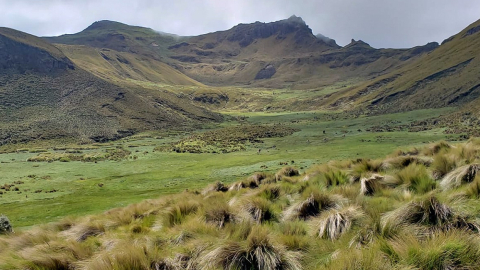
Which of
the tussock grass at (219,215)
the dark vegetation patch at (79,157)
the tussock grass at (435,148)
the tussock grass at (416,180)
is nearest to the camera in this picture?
the tussock grass at (219,215)

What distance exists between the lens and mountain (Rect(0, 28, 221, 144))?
64750mm

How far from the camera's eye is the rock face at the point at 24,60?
8469 cm

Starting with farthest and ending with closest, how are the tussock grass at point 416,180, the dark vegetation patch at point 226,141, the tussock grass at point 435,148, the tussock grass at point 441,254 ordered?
1. the dark vegetation patch at point 226,141
2. the tussock grass at point 435,148
3. the tussock grass at point 416,180
4. the tussock grass at point 441,254

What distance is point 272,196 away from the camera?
782 cm

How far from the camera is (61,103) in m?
75.6

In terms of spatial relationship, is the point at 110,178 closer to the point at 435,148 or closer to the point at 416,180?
the point at 435,148

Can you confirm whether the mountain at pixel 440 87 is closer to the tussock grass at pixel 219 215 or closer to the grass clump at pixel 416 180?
the grass clump at pixel 416 180

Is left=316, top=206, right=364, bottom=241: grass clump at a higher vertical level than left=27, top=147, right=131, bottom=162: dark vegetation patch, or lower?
higher

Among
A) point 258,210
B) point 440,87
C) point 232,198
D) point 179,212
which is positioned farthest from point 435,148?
point 440,87

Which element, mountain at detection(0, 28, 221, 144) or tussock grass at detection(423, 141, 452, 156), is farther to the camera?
mountain at detection(0, 28, 221, 144)

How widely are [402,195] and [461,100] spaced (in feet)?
240

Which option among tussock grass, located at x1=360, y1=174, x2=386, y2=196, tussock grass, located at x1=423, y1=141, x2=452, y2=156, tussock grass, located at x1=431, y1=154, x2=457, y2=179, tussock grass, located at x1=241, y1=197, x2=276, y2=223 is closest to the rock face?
tussock grass, located at x1=241, y1=197, x2=276, y2=223

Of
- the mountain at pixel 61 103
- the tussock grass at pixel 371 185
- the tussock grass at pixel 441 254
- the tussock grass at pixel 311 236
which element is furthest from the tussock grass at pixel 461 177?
the mountain at pixel 61 103

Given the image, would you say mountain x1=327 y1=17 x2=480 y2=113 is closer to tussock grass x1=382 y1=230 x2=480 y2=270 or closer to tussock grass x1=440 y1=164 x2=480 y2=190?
tussock grass x1=440 y1=164 x2=480 y2=190
